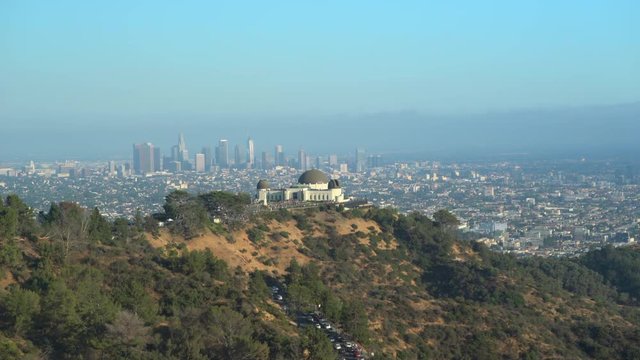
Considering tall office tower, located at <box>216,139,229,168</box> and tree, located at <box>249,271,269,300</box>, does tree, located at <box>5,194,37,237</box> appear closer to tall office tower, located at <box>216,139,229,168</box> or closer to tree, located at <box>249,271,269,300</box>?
tree, located at <box>249,271,269,300</box>

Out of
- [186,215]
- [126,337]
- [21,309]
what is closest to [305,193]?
[186,215]

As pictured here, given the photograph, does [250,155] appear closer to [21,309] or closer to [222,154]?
[222,154]

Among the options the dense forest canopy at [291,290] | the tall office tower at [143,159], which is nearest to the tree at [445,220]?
the dense forest canopy at [291,290]

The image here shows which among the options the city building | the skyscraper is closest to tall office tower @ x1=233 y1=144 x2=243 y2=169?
the skyscraper

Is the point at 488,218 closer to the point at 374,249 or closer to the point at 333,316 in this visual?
the point at 374,249

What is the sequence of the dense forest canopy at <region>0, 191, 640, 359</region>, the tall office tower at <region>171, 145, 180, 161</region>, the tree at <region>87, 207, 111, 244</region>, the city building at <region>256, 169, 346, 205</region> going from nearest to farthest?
the dense forest canopy at <region>0, 191, 640, 359</region> → the tree at <region>87, 207, 111, 244</region> → the city building at <region>256, 169, 346, 205</region> → the tall office tower at <region>171, 145, 180, 161</region>

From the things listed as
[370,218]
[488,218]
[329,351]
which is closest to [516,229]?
[488,218]
